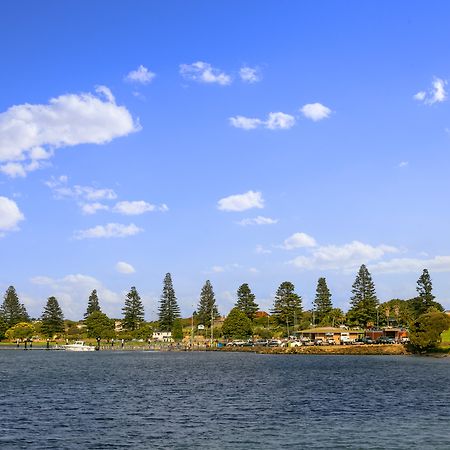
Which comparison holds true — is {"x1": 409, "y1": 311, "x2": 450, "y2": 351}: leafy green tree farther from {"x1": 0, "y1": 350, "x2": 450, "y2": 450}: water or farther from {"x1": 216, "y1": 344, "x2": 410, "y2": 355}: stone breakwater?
{"x1": 0, "y1": 350, "x2": 450, "y2": 450}: water

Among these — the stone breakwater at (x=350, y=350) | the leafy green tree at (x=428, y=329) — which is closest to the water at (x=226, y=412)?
the leafy green tree at (x=428, y=329)

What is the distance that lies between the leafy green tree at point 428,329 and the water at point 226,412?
69497mm

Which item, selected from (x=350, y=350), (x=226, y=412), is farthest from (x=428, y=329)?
(x=226, y=412)

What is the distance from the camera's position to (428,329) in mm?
165875

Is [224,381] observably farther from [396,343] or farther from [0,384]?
[396,343]

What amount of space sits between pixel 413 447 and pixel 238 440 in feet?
40.7

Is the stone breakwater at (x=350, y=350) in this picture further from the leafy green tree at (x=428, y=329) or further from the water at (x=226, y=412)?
the water at (x=226, y=412)

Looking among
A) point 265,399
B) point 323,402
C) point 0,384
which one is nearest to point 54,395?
point 0,384

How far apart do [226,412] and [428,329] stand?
402 ft

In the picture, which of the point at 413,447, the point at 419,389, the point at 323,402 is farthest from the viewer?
the point at 419,389

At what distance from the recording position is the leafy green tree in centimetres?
16300

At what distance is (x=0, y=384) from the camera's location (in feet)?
289

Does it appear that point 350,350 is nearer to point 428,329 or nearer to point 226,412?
point 428,329

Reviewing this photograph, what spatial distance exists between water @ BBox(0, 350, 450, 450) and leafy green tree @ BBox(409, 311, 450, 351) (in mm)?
69497
